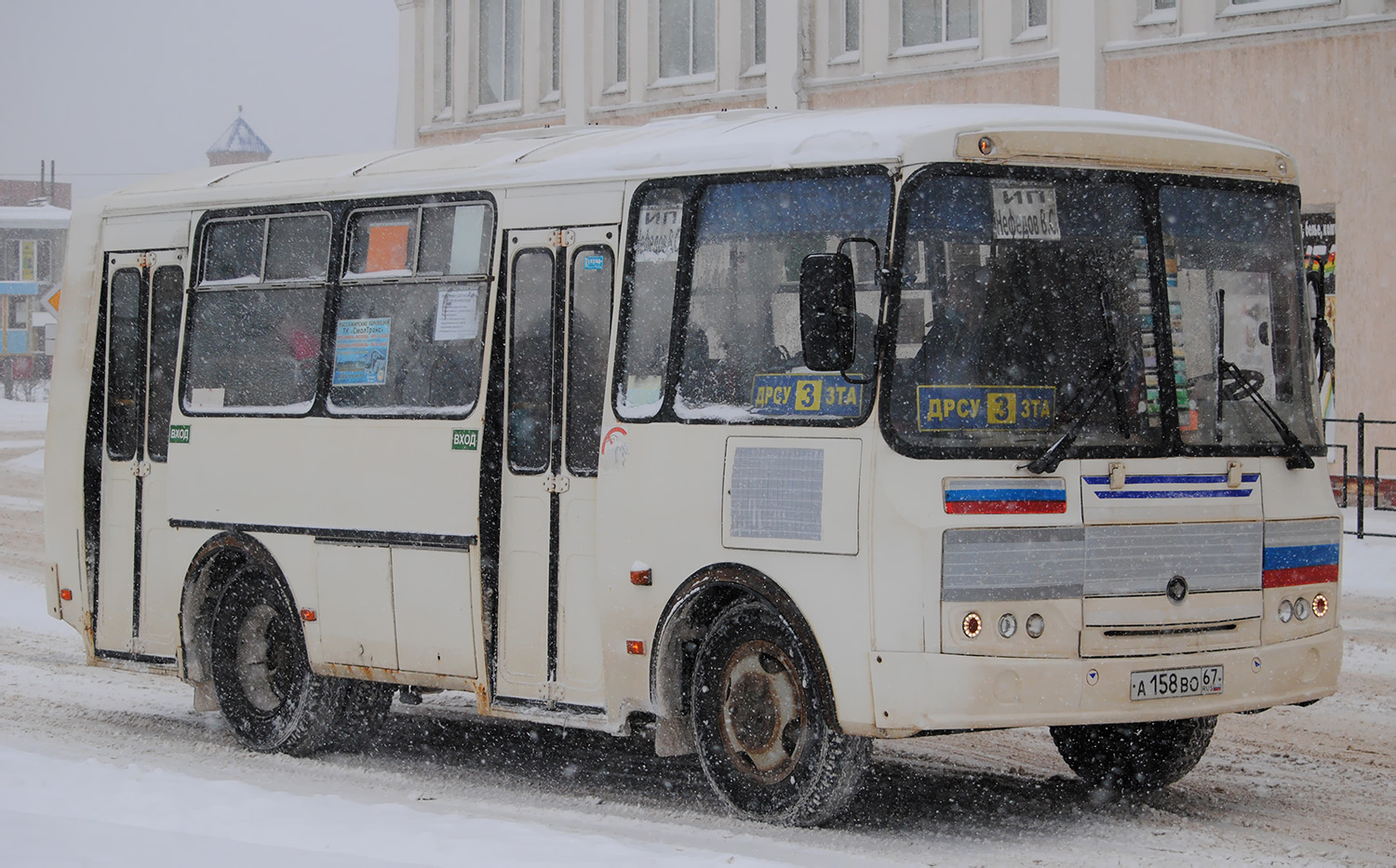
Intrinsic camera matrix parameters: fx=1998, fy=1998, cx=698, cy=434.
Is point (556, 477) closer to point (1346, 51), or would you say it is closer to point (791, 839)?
point (791, 839)

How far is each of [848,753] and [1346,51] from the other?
54.1ft

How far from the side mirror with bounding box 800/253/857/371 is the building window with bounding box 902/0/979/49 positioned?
62.2ft

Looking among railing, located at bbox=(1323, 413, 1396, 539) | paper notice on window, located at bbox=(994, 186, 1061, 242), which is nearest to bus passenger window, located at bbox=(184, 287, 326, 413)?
paper notice on window, located at bbox=(994, 186, 1061, 242)

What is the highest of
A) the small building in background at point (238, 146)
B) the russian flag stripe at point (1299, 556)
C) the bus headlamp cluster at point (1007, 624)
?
the small building in background at point (238, 146)

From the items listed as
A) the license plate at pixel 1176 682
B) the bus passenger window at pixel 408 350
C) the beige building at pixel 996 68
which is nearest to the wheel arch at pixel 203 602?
the bus passenger window at pixel 408 350

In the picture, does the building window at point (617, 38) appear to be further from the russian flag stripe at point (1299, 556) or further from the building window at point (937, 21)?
the russian flag stripe at point (1299, 556)

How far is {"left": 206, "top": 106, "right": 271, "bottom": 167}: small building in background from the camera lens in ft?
376

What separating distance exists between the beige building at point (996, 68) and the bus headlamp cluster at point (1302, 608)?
1441 centimetres

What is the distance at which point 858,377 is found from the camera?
7988mm

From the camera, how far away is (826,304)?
7805mm

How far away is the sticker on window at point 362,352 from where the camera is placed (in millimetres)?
10375

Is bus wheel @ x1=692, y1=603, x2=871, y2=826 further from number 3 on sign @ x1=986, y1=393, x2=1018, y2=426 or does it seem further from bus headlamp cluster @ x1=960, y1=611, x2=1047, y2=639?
number 3 on sign @ x1=986, y1=393, x2=1018, y2=426

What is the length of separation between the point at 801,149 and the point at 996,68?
17.6 metres

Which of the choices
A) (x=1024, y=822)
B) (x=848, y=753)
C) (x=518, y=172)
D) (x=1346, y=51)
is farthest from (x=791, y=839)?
(x=1346, y=51)
